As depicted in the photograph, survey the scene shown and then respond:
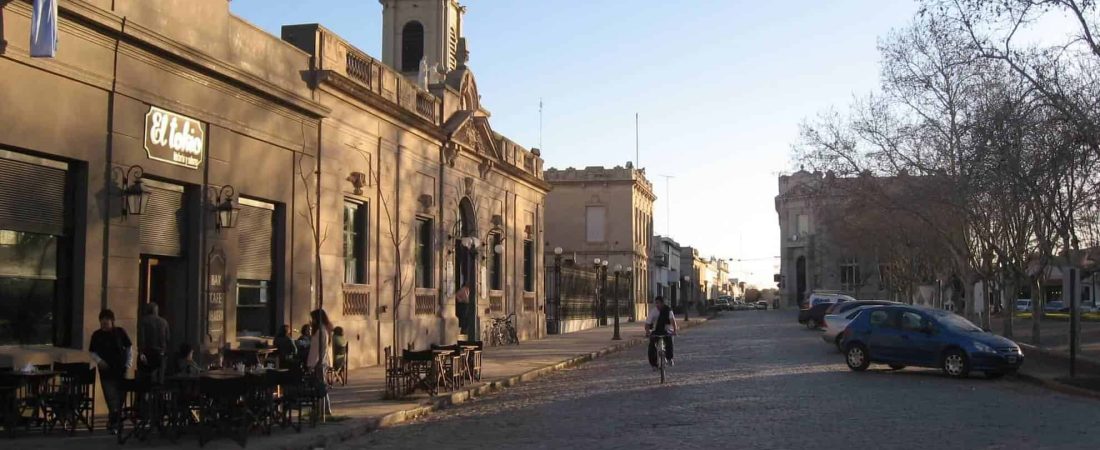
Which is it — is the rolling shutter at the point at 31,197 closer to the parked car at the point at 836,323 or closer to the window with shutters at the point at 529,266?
the parked car at the point at 836,323

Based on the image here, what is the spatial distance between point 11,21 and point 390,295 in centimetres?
1314

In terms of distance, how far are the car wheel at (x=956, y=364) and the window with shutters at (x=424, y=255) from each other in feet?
43.1

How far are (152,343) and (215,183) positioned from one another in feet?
12.2

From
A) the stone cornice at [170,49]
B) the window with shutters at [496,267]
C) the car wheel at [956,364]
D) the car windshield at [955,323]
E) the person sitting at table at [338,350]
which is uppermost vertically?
the stone cornice at [170,49]

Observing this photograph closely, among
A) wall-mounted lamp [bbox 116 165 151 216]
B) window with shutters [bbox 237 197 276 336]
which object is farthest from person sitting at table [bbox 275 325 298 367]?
wall-mounted lamp [bbox 116 165 151 216]

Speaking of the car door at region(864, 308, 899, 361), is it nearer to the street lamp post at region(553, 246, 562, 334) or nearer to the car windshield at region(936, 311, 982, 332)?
the car windshield at region(936, 311, 982, 332)

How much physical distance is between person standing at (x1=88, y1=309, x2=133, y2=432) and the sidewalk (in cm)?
53

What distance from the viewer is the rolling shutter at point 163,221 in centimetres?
1556

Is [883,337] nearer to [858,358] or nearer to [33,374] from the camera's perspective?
[858,358]

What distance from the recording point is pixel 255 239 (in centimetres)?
1870

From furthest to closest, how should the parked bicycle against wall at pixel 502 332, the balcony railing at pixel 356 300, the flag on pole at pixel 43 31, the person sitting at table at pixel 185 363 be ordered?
the parked bicycle against wall at pixel 502 332
the balcony railing at pixel 356 300
the person sitting at table at pixel 185 363
the flag on pole at pixel 43 31

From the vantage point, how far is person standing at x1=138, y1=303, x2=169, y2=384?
13172mm

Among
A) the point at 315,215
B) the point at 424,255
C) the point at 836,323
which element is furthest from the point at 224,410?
the point at 836,323

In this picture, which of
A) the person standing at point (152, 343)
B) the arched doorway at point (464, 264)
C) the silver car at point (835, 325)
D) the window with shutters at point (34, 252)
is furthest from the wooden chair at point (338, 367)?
the silver car at point (835, 325)
